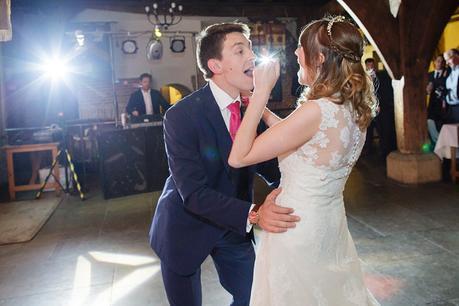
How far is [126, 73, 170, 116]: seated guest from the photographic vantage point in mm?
7898

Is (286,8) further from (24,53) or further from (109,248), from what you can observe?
(109,248)

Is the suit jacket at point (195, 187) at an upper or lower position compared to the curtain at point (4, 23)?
lower

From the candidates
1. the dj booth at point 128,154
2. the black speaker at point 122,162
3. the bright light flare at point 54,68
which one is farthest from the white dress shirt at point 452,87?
the bright light flare at point 54,68

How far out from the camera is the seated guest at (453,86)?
679 cm

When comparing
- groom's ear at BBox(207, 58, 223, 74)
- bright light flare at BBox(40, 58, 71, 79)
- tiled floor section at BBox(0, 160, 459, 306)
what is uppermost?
bright light flare at BBox(40, 58, 71, 79)

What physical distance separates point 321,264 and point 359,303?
20 cm

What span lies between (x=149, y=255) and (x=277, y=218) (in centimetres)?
272

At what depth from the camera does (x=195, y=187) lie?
1.56m

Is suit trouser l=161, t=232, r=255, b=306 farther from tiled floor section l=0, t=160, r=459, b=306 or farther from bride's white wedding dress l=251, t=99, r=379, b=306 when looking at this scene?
tiled floor section l=0, t=160, r=459, b=306

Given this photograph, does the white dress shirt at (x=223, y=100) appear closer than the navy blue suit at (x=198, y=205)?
No

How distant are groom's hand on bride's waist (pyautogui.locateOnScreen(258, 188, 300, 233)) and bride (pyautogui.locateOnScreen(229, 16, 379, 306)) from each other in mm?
28

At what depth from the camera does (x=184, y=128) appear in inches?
63.7

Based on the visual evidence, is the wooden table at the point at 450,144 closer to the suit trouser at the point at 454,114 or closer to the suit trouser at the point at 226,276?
the suit trouser at the point at 454,114

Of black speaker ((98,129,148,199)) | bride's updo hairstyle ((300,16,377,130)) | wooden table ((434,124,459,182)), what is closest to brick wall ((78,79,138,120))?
black speaker ((98,129,148,199))
